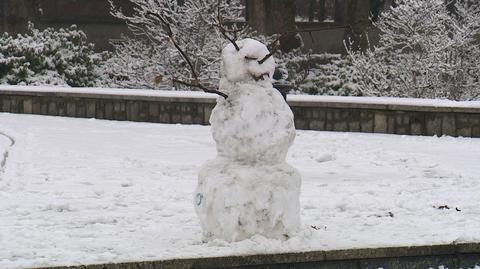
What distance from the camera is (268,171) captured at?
756 cm

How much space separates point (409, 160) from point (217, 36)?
32.0ft

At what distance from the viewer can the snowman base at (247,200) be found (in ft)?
24.5

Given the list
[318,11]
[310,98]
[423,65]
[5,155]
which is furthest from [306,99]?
[318,11]

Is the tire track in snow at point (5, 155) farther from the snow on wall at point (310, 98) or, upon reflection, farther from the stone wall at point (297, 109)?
the snow on wall at point (310, 98)

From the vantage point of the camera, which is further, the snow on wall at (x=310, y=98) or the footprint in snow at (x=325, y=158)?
the snow on wall at (x=310, y=98)

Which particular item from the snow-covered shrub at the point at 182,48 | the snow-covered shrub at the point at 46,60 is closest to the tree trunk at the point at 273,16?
the snow-covered shrub at the point at 182,48

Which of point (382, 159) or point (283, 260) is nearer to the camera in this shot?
point (283, 260)

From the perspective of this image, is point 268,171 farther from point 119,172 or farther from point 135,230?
point 119,172

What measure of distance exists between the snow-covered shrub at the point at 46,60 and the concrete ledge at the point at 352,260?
51.9 ft

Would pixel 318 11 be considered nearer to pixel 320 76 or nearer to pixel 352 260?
pixel 320 76

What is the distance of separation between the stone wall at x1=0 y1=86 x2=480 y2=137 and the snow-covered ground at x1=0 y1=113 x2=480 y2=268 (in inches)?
14.9

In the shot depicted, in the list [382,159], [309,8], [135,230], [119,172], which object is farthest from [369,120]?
[309,8]

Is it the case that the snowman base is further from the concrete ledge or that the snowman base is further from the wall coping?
the wall coping

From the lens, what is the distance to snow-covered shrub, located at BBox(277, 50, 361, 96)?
82.1ft
